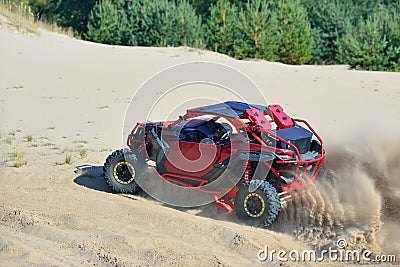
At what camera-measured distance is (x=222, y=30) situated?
93.2 feet

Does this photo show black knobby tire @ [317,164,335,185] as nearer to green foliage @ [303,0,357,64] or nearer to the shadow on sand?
the shadow on sand

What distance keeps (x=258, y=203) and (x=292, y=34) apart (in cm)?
2137

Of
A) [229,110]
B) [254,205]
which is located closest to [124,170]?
[229,110]

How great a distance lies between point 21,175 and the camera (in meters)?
9.93

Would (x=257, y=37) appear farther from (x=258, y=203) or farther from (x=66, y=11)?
(x=66, y=11)

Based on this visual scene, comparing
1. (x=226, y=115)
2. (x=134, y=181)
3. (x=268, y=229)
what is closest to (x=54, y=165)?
(x=134, y=181)

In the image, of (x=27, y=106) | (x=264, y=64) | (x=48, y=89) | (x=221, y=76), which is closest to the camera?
(x=27, y=106)

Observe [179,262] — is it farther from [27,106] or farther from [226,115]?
[27,106]

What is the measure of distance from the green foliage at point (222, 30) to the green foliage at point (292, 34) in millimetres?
2100

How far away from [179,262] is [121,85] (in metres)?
11.6

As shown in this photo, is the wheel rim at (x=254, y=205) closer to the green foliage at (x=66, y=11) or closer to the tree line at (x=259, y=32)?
the tree line at (x=259, y=32)

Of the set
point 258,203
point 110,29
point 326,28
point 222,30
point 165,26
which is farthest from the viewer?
point 326,28

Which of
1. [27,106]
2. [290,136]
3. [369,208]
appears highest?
[290,136]

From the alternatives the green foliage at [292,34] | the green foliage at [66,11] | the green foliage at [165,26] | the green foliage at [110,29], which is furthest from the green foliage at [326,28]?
the green foliage at [66,11]
